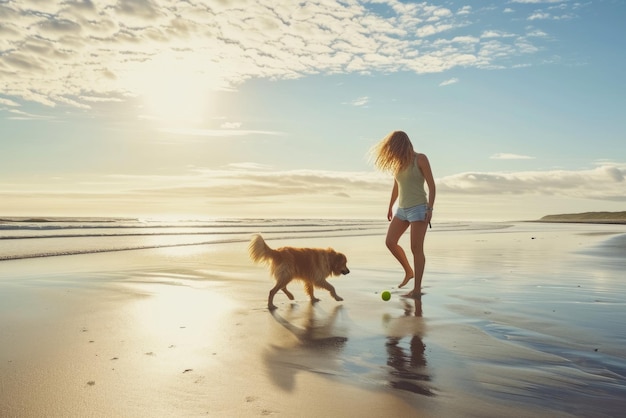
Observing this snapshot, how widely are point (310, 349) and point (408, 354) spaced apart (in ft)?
2.76

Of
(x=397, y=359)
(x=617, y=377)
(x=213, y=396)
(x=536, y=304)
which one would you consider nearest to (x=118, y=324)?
(x=213, y=396)

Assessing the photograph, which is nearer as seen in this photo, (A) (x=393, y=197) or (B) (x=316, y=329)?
(B) (x=316, y=329)

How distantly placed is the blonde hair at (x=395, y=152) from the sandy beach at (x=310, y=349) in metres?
2.01

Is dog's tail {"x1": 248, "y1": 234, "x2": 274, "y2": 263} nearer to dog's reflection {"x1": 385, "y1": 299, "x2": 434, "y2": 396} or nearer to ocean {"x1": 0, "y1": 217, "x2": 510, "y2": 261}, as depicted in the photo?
dog's reflection {"x1": 385, "y1": 299, "x2": 434, "y2": 396}

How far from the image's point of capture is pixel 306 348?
4113 mm

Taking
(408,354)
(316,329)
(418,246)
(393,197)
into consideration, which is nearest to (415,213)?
(418,246)

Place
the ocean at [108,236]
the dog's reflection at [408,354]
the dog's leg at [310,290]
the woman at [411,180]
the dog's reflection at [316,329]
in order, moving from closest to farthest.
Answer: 1. the dog's reflection at [408,354]
2. the dog's reflection at [316,329]
3. the dog's leg at [310,290]
4. the woman at [411,180]
5. the ocean at [108,236]

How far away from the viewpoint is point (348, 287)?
7.75 m

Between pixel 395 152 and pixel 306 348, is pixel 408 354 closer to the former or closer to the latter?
pixel 306 348

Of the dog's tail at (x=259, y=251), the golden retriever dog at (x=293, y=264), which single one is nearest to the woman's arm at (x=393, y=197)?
the golden retriever dog at (x=293, y=264)

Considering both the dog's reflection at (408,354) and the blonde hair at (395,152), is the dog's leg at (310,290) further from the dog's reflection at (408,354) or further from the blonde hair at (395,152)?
the blonde hair at (395,152)

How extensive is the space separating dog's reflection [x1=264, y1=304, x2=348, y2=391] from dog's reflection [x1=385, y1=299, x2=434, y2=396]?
43cm

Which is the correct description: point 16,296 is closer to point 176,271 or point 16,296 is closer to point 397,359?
point 176,271

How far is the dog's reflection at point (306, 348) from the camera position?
3.42 m
